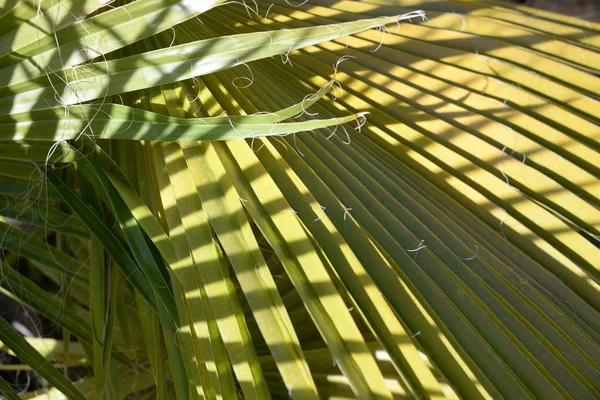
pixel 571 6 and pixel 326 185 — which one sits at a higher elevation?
pixel 571 6

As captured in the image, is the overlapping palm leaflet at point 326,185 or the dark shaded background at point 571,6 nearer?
the overlapping palm leaflet at point 326,185

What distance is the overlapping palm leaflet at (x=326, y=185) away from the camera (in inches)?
24.4

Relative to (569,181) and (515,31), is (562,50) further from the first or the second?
(569,181)

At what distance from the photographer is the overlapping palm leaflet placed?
0.62 m

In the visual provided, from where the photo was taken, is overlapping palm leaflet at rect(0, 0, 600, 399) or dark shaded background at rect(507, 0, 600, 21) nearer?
overlapping palm leaflet at rect(0, 0, 600, 399)

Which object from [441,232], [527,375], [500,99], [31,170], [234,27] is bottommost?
[527,375]

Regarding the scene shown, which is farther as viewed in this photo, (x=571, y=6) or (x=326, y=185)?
(x=571, y=6)

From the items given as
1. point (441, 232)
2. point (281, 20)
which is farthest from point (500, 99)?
point (281, 20)

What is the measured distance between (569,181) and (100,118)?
1.87 ft

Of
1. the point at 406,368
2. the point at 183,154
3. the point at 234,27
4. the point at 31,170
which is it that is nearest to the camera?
the point at 406,368

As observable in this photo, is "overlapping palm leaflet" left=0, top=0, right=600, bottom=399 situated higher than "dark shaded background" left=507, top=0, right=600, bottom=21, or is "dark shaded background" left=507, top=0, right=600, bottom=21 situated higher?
"dark shaded background" left=507, top=0, right=600, bottom=21

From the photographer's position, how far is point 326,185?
0.72 meters

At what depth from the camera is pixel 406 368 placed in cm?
59

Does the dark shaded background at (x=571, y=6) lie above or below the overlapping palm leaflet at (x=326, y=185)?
above
